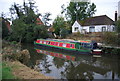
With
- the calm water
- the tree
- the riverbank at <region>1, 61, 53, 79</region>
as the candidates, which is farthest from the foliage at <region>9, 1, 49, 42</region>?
the riverbank at <region>1, 61, 53, 79</region>

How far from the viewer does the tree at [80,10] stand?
1064 inches

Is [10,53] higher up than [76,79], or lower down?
higher up

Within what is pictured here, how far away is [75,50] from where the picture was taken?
50.3 feet

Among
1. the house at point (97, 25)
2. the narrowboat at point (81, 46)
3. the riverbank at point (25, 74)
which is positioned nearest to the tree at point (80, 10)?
the house at point (97, 25)

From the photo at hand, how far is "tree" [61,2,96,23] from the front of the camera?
27031mm

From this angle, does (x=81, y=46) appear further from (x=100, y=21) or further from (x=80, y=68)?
(x=100, y=21)

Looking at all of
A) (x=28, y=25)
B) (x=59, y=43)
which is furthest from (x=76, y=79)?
(x=28, y=25)

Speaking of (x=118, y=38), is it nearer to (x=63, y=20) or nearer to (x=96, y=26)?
(x=96, y=26)

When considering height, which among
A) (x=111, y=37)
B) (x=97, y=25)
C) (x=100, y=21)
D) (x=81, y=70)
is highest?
(x=100, y=21)

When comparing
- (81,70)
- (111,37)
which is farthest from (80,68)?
(111,37)

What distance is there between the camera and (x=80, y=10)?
2728 cm

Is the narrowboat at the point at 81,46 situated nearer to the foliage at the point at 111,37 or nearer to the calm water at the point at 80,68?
the calm water at the point at 80,68

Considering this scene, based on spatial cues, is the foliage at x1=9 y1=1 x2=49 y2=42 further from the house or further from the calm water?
the calm water

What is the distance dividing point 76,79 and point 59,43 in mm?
11007
